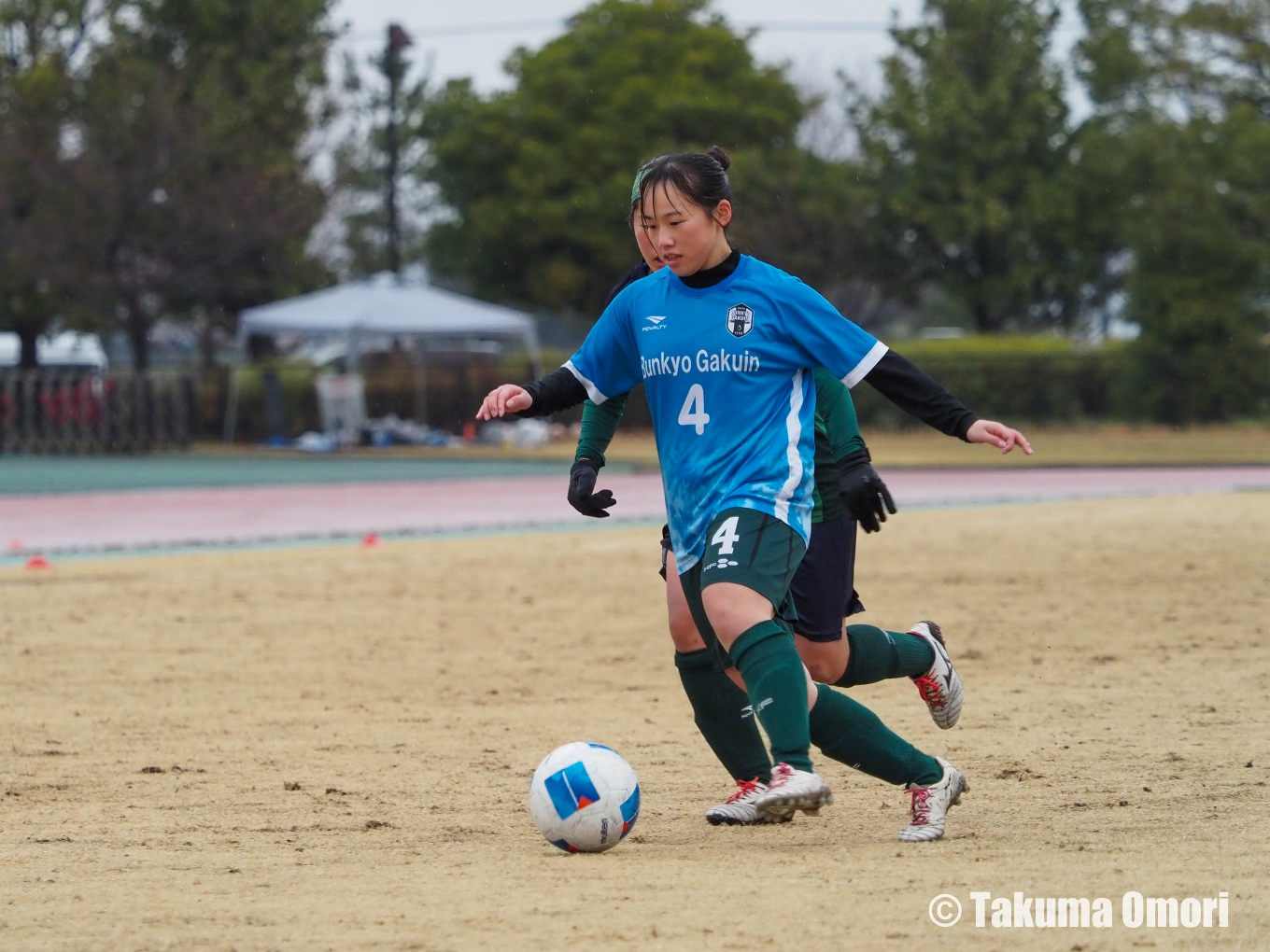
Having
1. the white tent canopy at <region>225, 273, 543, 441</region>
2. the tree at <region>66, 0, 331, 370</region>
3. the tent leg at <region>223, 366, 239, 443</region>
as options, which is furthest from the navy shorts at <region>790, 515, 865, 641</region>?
the tree at <region>66, 0, 331, 370</region>

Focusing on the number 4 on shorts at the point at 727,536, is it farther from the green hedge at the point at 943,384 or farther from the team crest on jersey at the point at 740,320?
the green hedge at the point at 943,384

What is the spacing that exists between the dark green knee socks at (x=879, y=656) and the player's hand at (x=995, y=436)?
793 mm

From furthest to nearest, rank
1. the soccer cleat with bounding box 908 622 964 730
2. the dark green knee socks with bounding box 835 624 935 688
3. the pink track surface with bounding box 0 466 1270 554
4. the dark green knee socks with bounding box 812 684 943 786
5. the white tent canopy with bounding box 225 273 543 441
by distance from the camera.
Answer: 1. the white tent canopy with bounding box 225 273 543 441
2. the pink track surface with bounding box 0 466 1270 554
3. the soccer cleat with bounding box 908 622 964 730
4. the dark green knee socks with bounding box 835 624 935 688
5. the dark green knee socks with bounding box 812 684 943 786

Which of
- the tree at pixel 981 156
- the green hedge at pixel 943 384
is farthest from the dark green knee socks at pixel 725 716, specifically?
the tree at pixel 981 156

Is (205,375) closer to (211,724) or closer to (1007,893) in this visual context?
(211,724)

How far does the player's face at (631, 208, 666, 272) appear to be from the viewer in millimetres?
4832

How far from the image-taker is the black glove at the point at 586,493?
477 cm

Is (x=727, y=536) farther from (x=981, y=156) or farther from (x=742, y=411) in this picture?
(x=981, y=156)

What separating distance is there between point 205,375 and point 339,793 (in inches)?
1174

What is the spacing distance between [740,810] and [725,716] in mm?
278

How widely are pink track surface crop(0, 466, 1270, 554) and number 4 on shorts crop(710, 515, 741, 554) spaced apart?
35.0ft

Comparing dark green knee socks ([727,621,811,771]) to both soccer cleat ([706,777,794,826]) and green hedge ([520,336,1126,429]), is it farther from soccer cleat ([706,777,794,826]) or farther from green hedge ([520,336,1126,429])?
green hedge ([520,336,1126,429])

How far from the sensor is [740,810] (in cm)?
493

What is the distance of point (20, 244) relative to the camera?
3297cm
